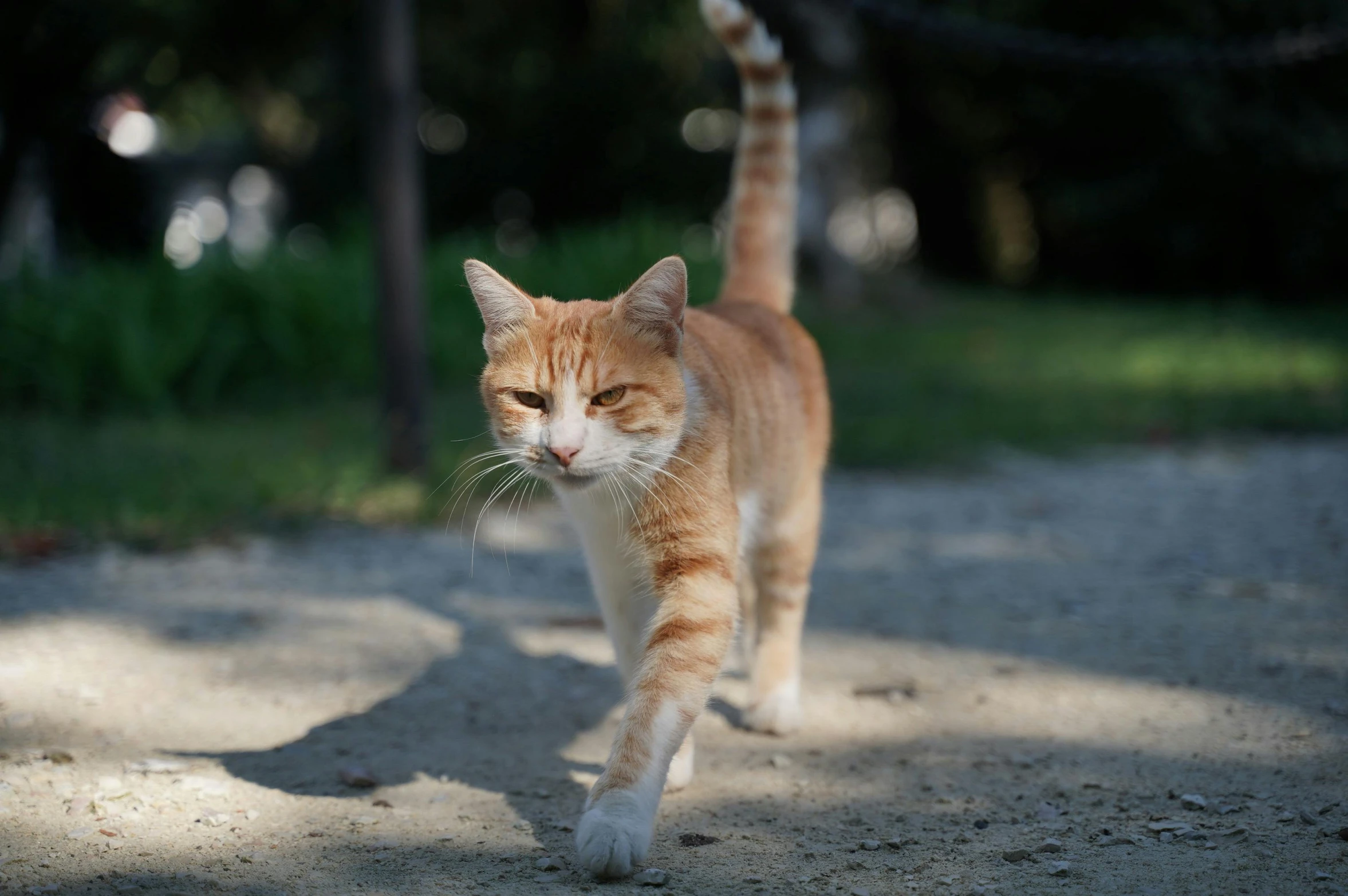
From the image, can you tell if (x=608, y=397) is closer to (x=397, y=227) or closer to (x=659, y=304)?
(x=659, y=304)

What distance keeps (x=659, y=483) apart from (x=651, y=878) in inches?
31.5

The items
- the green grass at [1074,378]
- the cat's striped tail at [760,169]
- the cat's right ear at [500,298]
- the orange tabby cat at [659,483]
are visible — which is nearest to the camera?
the orange tabby cat at [659,483]

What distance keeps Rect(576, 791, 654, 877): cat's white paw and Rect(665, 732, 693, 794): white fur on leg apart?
46 cm

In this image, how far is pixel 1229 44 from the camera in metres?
11.1

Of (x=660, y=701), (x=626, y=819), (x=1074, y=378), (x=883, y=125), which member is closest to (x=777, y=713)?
(x=660, y=701)

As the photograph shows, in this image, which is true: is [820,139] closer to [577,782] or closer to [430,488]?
[430,488]

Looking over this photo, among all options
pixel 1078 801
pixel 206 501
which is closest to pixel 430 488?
pixel 206 501

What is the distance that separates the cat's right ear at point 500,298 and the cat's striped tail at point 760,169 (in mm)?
959

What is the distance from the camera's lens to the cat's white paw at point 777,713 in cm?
292

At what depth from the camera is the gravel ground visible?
2.15m

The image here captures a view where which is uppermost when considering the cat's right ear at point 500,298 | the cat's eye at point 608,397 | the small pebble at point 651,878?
the cat's right ear at point 500,298

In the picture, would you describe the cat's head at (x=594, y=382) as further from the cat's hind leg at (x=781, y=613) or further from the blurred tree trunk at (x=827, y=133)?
the blurred tree trunk at (x=827, y=133)

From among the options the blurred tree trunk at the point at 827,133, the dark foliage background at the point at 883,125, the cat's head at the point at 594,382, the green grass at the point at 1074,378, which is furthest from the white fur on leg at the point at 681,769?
the dark foliage background at the point at 883,125

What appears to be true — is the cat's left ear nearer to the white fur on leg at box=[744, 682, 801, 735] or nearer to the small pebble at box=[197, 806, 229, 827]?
the white fur on leg at box=[744, 682, 801, 735]
